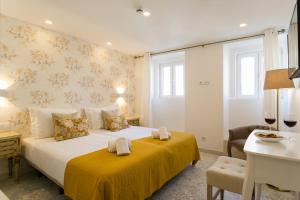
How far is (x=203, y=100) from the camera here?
12.7 ft

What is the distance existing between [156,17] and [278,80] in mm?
2001

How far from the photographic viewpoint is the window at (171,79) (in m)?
4.73

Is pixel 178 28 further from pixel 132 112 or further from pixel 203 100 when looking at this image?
pixel 132 112

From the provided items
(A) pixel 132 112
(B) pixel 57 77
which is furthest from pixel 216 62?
(B) pixel 57 77

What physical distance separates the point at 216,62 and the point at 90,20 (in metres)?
2.59

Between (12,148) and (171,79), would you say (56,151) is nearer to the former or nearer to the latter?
(12,148)

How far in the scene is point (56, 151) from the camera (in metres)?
2.10

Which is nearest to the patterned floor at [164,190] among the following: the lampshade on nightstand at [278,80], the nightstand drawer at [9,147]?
the nightstand drawer at [9,147]

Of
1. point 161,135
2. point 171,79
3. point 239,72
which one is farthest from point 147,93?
point 239,72

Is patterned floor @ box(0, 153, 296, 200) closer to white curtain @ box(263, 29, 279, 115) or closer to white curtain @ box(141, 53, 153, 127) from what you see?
white curtain @ box(263, 29, 279, 115)

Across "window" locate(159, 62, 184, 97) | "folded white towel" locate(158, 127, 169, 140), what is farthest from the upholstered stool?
"window" locate(159, 62, 184, 97)

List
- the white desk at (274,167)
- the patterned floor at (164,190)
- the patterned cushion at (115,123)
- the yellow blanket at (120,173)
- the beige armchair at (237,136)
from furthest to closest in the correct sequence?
the patterned cushion at (115,123) → the beige armchair at (237,136) → the patterned floor at (164,190) → the yellow blanket at (120,173) → the white desk at (274,167)

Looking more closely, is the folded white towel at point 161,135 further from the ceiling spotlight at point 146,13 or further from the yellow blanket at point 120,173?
the ceiling spotlight at point 146,13

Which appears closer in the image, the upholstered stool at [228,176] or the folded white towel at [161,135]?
the upholstered stool at [228,176]
